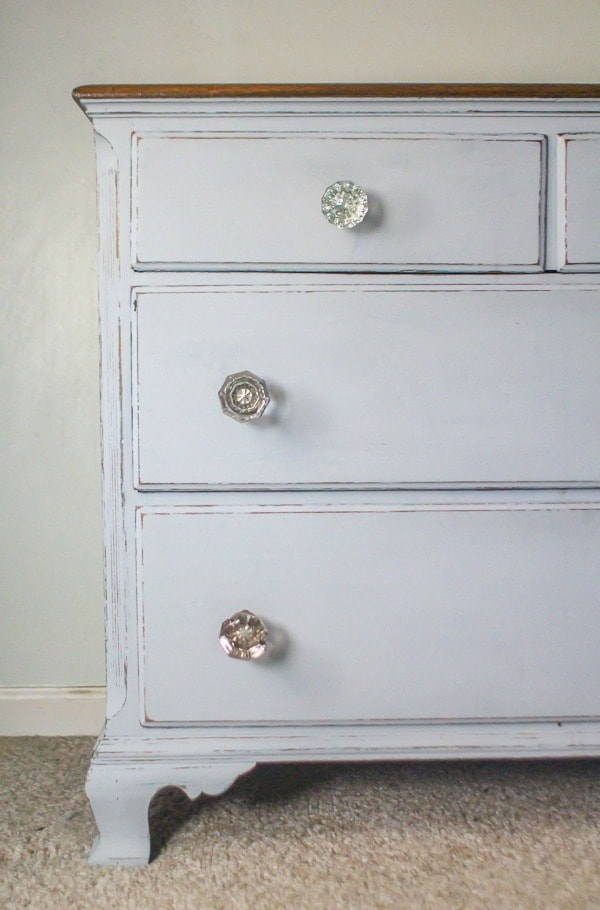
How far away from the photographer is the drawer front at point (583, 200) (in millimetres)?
746

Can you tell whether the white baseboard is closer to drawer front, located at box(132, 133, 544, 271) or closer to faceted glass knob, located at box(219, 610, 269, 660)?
faceted glass knob, located at box(219, 610, 269, 660)

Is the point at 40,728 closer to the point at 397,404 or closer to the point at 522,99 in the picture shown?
the point at 397,404

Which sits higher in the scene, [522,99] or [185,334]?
[522,99]

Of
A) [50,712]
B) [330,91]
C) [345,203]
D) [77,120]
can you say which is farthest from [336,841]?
[77,120]

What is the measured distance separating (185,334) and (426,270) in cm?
25

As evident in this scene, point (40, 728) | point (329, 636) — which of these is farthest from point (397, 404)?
point (40, 728)

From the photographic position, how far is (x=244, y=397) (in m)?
0.73

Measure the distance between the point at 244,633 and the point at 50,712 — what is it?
0.61 meters

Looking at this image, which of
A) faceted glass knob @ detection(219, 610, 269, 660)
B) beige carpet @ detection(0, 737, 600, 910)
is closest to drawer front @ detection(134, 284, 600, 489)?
faceted glass knob @ detection(219, 610, 269, 660)

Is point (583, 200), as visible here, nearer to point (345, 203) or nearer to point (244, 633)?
point (345, 203)

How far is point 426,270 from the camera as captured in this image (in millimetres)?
748

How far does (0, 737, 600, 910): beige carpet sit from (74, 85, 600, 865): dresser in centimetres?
9

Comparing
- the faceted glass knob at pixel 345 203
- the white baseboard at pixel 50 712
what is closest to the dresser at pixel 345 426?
the faceted glass knob at pixel 345 203

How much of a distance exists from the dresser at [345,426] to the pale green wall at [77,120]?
1.49ft
